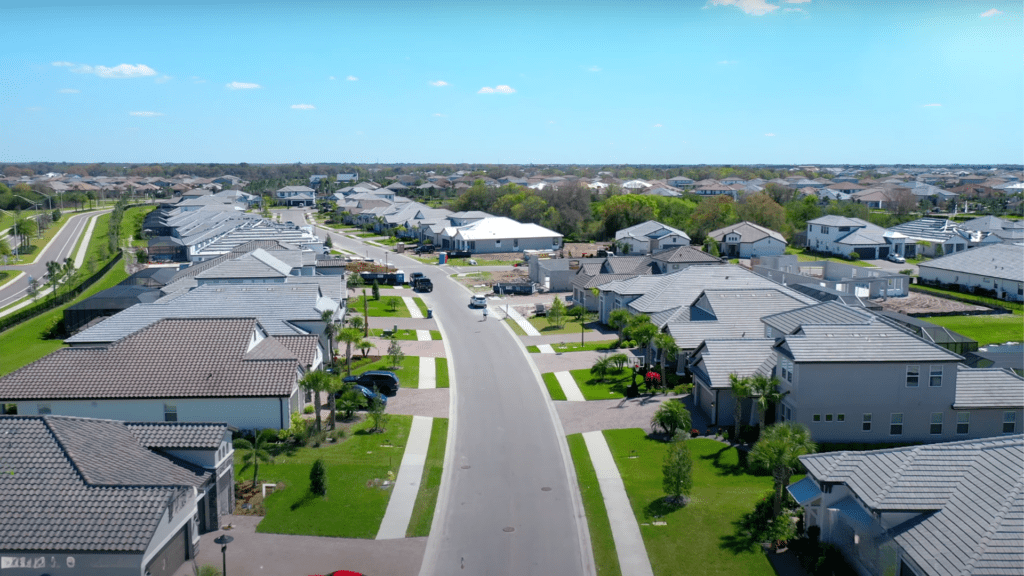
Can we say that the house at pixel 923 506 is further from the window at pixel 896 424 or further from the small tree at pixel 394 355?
the small tree at pixel 394 355

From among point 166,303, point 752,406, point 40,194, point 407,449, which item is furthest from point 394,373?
point 40,194

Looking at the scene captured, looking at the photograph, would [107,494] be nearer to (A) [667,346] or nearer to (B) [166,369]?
(B) [166,369]

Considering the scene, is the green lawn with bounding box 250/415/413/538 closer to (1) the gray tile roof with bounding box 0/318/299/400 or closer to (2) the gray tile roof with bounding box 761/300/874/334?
(1) the gray tile roof with bounding box 0/318/299/400

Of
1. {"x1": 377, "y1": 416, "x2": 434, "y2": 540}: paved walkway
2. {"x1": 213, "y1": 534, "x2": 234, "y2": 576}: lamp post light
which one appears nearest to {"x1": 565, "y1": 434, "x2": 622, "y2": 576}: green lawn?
{"x1": 377, "y1": 416, "x2": 434, "y2": 540}: paved walkway

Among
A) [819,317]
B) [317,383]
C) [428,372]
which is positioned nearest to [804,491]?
[819,317]

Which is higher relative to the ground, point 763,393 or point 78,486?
point 78,486

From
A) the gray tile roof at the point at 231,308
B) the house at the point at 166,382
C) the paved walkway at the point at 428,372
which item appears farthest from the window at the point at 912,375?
the gray tile roof at the point at 231,308

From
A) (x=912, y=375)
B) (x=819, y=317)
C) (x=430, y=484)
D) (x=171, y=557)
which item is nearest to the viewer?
(x=171, y=557)
